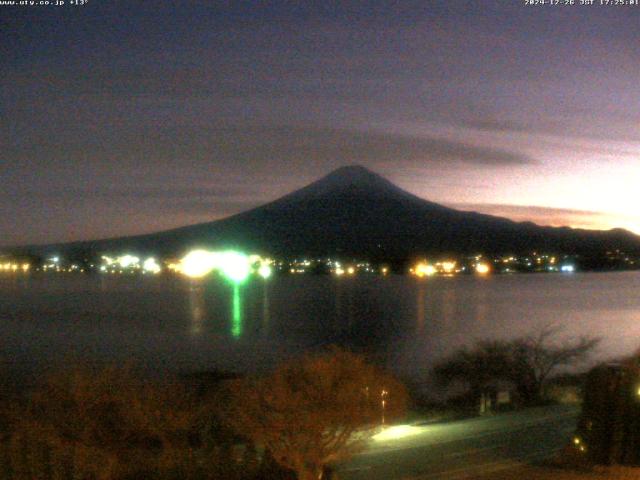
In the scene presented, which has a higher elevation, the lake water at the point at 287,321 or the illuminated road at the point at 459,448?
the illuminated road at the point at 459,448

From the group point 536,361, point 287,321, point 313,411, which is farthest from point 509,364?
point 287,321

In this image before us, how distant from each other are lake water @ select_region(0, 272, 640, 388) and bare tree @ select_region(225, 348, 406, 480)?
78.2 ft

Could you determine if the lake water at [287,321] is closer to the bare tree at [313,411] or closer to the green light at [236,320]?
the green light at [236,320]

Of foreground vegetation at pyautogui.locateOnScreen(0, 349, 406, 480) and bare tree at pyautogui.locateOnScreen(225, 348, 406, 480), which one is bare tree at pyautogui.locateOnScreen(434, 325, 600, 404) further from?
bare tree at pyautogui.locateOnScreen(225, 348, 406, 480)

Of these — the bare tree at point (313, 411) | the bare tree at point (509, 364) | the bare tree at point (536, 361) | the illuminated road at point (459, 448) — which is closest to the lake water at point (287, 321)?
the bare tree at point (509, 364)

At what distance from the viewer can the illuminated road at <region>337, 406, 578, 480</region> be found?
10.5 metres

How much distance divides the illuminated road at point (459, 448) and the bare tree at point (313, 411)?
7.38 feet

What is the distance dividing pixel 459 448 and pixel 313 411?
548 cm

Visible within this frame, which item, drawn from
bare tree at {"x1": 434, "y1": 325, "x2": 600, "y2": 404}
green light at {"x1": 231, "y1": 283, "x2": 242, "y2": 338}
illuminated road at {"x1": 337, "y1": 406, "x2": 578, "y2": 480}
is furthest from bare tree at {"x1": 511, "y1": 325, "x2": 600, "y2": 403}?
green light at {"x1": 231, "y1": 283, "x2": 242, "y2": 338}

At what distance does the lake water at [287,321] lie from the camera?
3778 cm

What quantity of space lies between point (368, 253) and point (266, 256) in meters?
12.0

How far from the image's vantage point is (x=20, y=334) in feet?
145

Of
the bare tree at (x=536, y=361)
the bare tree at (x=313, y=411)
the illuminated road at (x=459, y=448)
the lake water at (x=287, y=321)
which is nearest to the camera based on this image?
the bare tree at (x=313, y=411)

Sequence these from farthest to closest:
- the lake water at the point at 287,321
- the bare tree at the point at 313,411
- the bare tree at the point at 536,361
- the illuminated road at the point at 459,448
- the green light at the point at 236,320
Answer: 1. the green light at the point at 236,320
2. the lake water at the point at 287,321
3. the bare tree at the point at 536,361
4. the illuminated road at the point at 459,448
5. the bare tree at the point at 313,411
